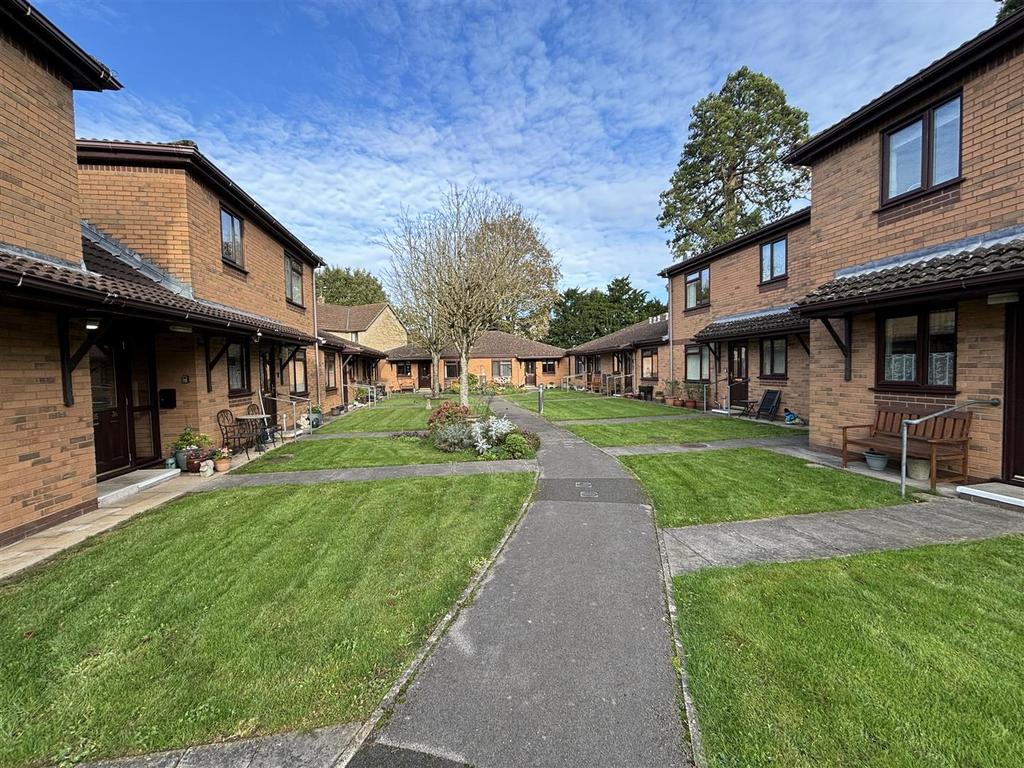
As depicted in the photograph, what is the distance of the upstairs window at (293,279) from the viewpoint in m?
14.3

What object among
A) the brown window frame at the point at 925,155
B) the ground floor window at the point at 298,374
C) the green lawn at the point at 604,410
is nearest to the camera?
the brown window frame at the point at 925,155

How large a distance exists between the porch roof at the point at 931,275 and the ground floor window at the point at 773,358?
5692 millimetres

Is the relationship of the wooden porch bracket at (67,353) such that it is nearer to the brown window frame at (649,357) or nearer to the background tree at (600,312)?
the brown window frame at (649,357)

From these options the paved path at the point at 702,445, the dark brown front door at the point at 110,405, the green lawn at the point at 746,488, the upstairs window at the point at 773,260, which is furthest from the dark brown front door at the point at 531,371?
the dark brown front door at the point at 110,405

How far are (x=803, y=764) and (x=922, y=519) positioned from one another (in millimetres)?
4698

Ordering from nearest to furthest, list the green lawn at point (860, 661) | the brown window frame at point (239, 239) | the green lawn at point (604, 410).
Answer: the green lawn at point (860, 661)
the brown window frame at point (239, 239)
the green lawn at point (604, 410)

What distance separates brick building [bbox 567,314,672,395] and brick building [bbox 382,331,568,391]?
533 centimetres

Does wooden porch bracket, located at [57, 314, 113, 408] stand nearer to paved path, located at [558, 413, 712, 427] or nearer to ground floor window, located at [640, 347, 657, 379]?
paved path, located at [558, 413, 712, 427]

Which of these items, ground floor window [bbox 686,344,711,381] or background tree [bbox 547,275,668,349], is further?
background tree [bbox 547,275,668,349]

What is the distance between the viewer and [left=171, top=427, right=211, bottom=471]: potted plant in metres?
8.00

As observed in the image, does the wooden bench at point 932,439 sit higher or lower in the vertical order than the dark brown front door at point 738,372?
lower

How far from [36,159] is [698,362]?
18.9 meters

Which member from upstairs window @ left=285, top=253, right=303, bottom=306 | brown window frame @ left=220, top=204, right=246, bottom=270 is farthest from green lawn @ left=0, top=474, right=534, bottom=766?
upstairs window @ left=285, top=253, right=303, bottom=306

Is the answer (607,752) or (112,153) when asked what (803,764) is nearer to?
(607,752)
